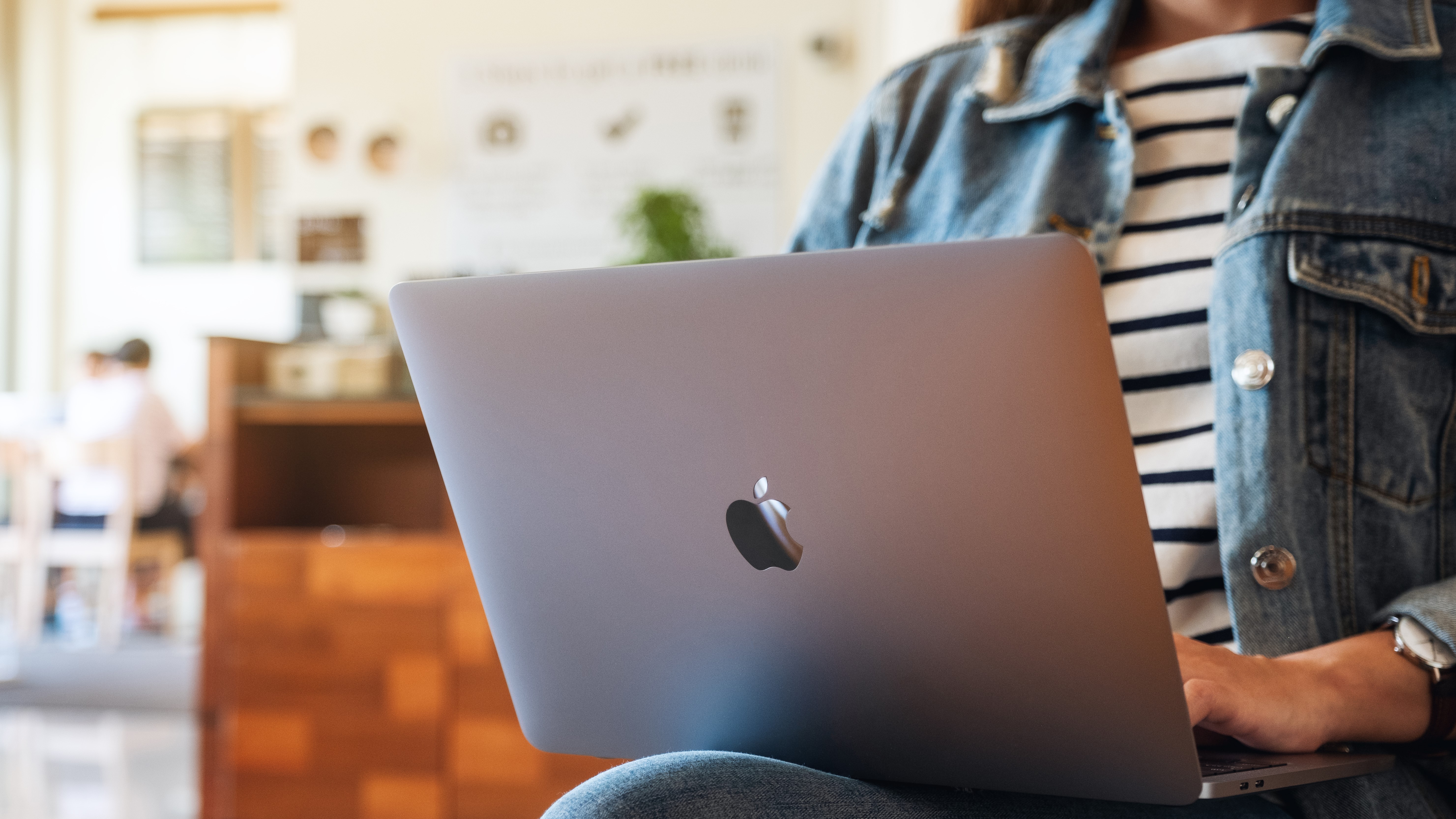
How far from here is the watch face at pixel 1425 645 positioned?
63 cm

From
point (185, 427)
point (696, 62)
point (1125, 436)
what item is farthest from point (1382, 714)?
point (185, 427)

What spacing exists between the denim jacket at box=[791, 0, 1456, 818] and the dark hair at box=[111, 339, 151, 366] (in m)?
4.23

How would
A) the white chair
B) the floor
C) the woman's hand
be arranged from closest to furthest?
the woman's hand, the floor, the white chair

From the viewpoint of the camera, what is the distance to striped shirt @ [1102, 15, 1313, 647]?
750 millimetres

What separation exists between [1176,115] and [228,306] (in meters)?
5.07

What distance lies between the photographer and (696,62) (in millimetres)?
3400

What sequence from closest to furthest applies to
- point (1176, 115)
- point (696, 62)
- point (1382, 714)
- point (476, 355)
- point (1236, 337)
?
point (476, 355)
point (1382, 714)
point (1236, 337)
point (1176, 115)
point (696, 62)

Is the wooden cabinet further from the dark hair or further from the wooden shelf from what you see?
the dark hair

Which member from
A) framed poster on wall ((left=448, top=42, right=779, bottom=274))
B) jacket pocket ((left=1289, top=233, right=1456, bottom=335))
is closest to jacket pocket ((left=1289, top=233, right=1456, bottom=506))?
jacket pocket ((left=1289, top=233, right=1456, bottom=335))

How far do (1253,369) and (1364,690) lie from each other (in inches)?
8.5

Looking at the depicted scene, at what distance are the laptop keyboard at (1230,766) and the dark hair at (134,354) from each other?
437cm

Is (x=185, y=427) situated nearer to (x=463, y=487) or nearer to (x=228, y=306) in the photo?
(x=228, y=306)

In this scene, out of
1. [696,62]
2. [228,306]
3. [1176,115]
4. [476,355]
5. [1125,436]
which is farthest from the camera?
[228,306]

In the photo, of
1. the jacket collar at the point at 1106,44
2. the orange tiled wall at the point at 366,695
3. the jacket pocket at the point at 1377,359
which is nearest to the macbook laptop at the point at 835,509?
the jacket pocket at the point at 1377,359
